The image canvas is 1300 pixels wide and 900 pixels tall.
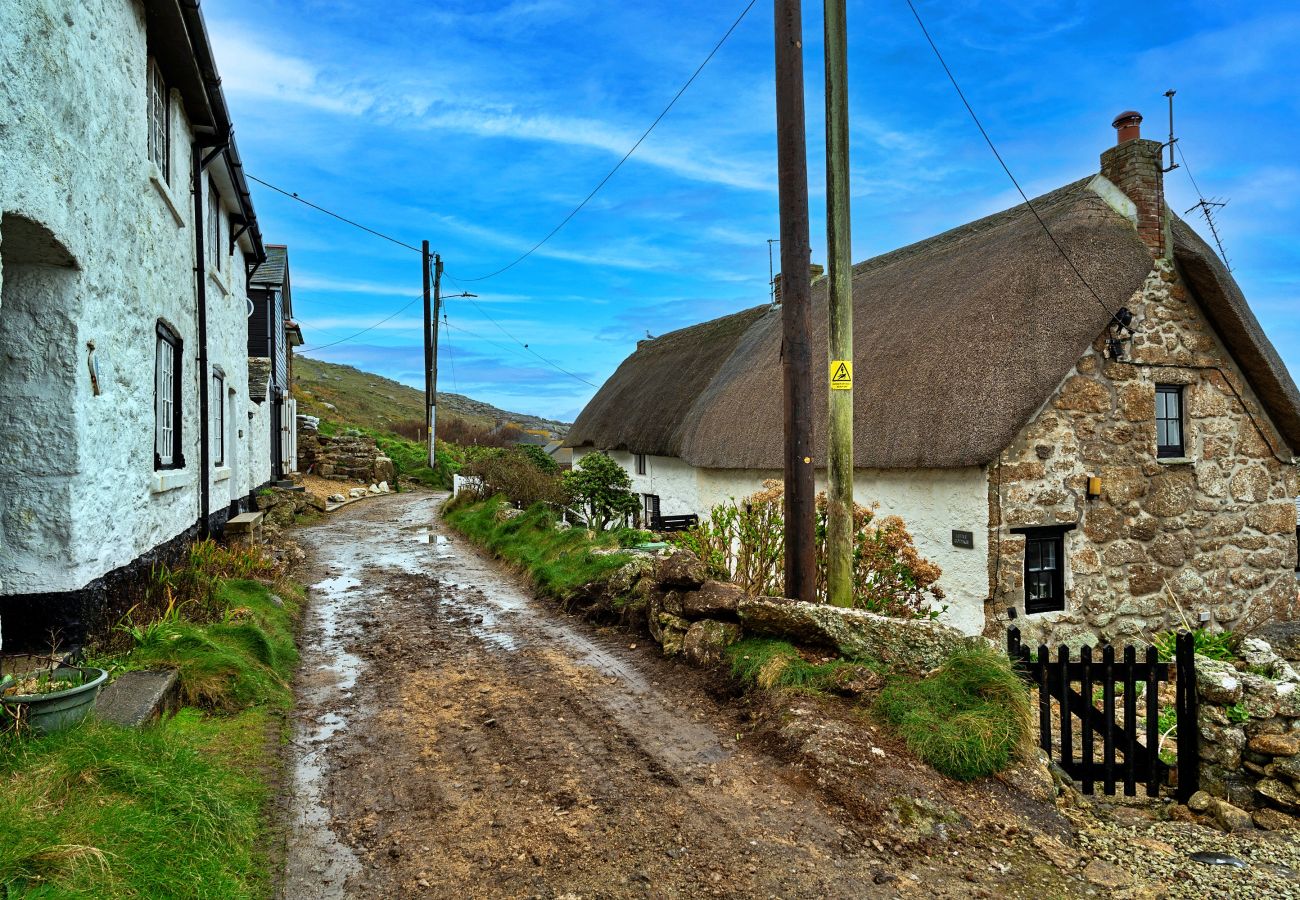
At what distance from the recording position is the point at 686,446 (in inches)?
641

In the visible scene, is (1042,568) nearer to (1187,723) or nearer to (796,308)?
(1187,723)

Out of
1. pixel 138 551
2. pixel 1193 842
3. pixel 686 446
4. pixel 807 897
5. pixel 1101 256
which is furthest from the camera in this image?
pixel 686 446

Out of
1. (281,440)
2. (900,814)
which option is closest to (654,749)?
(900,814)

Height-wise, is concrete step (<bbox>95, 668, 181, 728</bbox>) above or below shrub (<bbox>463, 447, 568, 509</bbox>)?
below

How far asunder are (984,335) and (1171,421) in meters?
3.29

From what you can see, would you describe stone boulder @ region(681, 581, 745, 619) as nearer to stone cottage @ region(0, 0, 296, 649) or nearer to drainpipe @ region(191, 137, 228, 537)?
stone cottage @ region(0, 0, 296, 649)

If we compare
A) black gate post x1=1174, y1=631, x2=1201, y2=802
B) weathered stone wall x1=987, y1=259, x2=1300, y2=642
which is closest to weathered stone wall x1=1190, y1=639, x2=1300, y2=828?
black gate post x1=1174, y1=631, x2=1201, y2=802

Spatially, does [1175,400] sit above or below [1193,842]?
above

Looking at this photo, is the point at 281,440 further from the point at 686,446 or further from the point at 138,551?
the point at 138,551

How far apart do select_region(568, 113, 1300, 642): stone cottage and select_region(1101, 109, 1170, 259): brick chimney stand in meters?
0.02

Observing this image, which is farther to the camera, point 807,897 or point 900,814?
point 900,814

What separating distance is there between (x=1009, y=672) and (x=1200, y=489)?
25.7ft

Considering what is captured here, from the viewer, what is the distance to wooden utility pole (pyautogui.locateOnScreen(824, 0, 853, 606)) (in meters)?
7.09

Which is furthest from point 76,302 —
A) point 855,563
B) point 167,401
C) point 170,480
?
point 855,563
